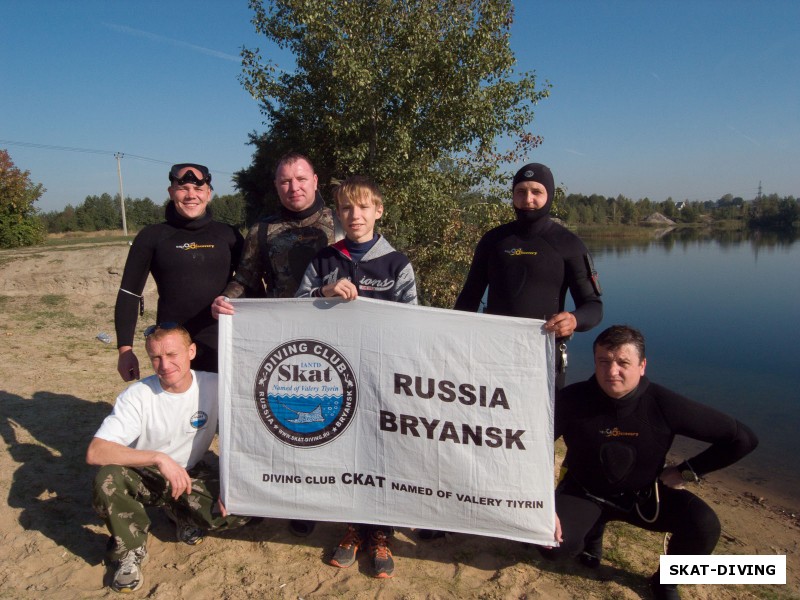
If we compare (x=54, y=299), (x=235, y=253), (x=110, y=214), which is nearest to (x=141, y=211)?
(x=110, y=214)

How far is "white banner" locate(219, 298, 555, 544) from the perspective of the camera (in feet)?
10.4

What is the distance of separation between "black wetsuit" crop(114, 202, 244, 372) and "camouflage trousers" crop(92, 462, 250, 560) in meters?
0.83

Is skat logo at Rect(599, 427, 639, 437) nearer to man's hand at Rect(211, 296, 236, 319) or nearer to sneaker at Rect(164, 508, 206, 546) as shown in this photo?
man's hand at Rect(211, 296, 236, 319)

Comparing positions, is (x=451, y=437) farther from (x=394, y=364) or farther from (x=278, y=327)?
(x=278, y=327)

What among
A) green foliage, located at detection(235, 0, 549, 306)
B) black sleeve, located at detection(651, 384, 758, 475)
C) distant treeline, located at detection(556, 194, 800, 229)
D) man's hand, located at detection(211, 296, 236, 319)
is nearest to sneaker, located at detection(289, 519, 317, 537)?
man's hand, located at detection(211, 296, 236, 319)

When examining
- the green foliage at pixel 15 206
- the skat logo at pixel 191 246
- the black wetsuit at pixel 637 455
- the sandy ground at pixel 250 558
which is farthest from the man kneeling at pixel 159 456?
the green foliage at pixel 15 206

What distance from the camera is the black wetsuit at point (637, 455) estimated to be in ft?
10.2

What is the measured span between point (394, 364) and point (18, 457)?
3611mm

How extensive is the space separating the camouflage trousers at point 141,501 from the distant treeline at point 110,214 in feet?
212

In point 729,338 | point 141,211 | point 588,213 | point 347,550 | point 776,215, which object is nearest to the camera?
point 347,550

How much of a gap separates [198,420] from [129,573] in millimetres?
936

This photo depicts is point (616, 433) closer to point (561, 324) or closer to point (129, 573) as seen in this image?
point (561, 324)

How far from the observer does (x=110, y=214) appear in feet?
257

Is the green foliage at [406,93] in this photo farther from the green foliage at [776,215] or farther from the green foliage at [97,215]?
the green foliage at [776,215]
